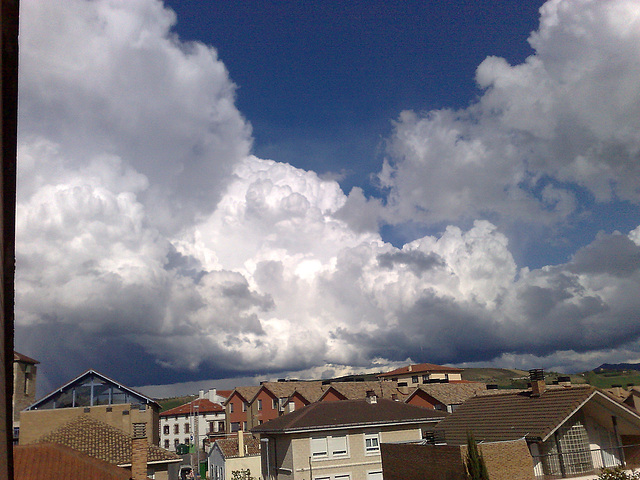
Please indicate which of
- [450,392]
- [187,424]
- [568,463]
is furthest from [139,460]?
[187,424]

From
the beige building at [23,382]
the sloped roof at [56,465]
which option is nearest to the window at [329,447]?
the sloped roof at [56,465]

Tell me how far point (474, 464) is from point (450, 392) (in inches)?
1574

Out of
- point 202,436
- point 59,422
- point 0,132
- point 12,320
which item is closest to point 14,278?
point 12,320

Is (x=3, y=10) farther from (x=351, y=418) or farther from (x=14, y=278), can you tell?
(x=351, y=418)

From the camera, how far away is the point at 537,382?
2666cm

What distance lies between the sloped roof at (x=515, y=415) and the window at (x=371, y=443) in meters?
6.58

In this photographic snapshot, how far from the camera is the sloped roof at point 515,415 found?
75.6 ft

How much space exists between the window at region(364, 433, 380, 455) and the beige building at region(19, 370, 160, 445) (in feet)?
88.7

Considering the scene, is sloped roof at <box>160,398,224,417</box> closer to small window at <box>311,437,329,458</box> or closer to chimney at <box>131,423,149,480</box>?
small window at <box>311,437,329,458</box>

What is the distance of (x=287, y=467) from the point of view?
3397cm

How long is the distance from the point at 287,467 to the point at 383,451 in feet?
26.7

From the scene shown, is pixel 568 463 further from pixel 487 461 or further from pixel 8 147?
pixel 8 147

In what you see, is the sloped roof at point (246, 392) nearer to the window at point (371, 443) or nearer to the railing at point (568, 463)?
the window at point (371, 443)

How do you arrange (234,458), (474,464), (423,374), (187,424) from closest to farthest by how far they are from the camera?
(474,464), (234,458), (423,374), (187,424)
